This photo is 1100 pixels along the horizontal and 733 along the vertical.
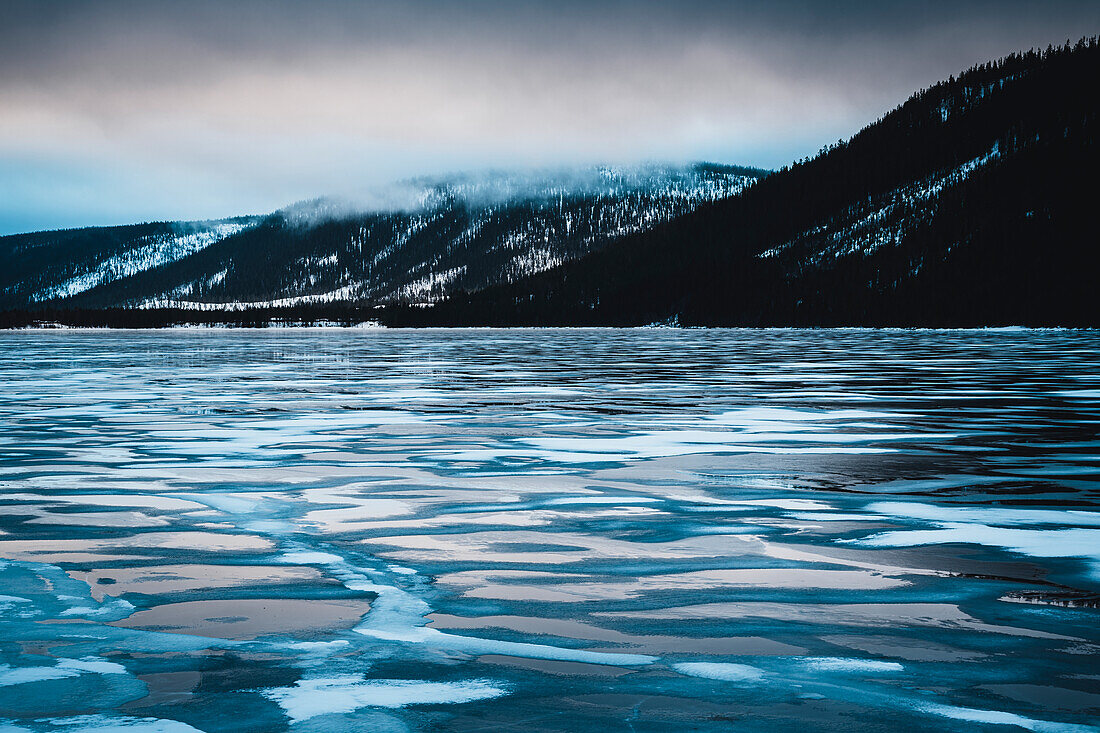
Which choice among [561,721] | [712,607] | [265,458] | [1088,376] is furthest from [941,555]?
[1088,376]

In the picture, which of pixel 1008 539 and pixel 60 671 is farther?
pixel 1008 539

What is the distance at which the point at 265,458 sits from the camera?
13.1 m

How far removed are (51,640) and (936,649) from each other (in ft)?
14.9

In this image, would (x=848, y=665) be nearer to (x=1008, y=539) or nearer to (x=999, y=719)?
(x=999, y=719)

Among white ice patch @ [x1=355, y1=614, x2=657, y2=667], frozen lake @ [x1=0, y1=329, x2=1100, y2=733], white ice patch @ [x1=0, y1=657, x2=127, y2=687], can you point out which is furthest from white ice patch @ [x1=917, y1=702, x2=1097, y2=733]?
white ice patch @ [x1=0, y1=657, x2=127, y2=687]

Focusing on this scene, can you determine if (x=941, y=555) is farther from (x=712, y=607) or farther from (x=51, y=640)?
(x=51, y=640)

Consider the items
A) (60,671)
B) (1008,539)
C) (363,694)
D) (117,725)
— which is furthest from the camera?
(1008,539)

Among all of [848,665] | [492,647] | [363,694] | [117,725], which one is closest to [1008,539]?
[848,665]

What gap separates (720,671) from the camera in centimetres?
511

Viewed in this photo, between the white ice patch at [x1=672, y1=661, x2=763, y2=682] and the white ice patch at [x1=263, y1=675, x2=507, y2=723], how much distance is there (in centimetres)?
92

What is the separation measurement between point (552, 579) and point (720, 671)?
205cm

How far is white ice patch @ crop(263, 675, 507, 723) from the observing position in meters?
4.63

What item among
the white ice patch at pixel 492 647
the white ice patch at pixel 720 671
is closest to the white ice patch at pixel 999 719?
the white ice patch at pixel 720 671

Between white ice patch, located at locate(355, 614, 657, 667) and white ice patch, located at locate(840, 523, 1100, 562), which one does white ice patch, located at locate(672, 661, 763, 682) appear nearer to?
white ice patch, located at locate(355, 614, 657, 667)
